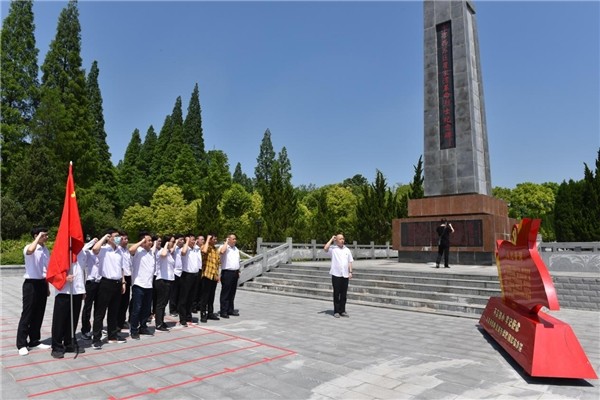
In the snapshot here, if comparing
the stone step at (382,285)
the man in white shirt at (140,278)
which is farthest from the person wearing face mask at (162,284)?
the stone step at (382,285)

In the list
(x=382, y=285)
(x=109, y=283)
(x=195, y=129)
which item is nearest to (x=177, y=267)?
(x=109, y=283)

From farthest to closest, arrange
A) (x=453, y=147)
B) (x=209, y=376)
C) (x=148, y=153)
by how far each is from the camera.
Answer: (x=148, y=153) → (x=453, y=147) → (x=209, y=376)

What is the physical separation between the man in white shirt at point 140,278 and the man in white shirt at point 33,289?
1207 mm

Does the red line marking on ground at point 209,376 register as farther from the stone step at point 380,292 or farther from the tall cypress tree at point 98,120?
the tall cypress tree at point 98,120

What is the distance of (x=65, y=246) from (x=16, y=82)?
29815mm

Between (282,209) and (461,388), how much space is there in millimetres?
23429

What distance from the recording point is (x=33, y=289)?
222 inches

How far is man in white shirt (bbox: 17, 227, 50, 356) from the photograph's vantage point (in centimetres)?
556

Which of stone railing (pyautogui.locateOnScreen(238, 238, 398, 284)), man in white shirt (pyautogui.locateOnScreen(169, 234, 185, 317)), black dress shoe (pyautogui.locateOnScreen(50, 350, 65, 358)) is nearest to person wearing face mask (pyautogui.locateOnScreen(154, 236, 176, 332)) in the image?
man in white shirt (pyautogui.locateOnScreen(169, 234, 185, 317))

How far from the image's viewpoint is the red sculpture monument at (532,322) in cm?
436

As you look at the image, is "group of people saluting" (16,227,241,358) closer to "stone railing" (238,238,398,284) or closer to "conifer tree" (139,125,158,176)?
"stone railing" (238,238,398,284)

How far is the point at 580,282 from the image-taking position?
31.0ft

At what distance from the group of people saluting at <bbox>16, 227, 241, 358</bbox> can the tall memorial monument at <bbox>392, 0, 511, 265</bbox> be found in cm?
944

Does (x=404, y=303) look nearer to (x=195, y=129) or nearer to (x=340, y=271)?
(x=340, y=271)
